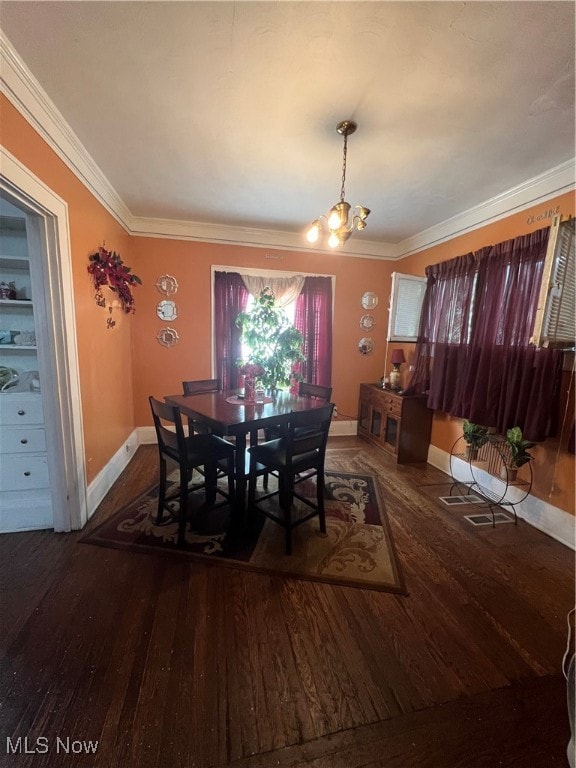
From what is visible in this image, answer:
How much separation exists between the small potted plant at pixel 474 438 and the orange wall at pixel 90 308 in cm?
319

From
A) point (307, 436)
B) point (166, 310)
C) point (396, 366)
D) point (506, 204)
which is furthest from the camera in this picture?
point (396, 366)

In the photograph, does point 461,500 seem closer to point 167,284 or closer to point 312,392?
point 312,392

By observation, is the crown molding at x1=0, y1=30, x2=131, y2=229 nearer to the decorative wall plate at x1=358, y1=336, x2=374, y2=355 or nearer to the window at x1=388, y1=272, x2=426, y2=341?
the window at x1=388, y1=272, x2=426, y2=341

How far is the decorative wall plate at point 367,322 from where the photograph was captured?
4.26 m

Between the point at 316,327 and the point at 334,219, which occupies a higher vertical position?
the point at 334,219

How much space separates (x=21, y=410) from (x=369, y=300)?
393 centimetres

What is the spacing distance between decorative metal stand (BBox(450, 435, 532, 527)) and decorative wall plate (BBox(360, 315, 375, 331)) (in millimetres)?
1915

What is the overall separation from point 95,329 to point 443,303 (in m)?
3.37

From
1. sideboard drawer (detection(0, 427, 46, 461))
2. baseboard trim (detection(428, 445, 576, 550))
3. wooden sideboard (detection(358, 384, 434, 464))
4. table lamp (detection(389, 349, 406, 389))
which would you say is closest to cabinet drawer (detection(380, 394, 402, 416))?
wooden sideboard (detection(358, 384, 434, 464))

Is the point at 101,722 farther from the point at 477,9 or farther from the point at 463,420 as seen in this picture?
the point at 463,420

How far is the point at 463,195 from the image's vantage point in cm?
269


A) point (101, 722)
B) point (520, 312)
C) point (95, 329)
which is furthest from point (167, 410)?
point (520, 312)

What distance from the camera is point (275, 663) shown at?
133 centimetres

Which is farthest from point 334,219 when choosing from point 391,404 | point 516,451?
point 391,404
